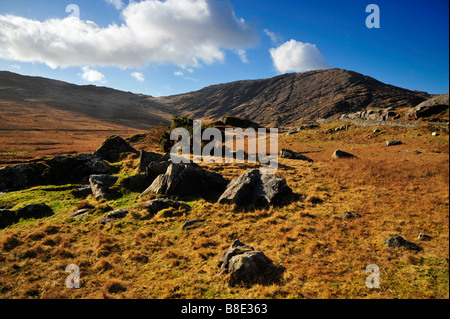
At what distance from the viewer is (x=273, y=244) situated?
10422 mm

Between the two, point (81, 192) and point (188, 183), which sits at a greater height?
point (188, 183)

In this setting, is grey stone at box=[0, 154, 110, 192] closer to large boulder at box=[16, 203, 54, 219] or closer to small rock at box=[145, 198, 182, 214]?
large boulder at box=[16, 203, 54, 219]

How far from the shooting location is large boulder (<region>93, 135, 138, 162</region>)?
101 feet

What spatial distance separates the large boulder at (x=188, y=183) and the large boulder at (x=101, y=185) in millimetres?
4160

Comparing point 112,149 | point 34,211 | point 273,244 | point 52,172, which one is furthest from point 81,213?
point 112,149

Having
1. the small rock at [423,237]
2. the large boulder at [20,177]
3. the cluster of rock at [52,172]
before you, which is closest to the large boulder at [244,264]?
the small rock at [423,237]

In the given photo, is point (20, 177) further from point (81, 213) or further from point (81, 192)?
point (81, 213)

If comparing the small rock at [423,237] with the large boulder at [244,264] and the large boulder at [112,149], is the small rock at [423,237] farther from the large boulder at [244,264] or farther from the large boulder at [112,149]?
the large boulder at [112,149]

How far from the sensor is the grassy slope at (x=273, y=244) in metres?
7.14

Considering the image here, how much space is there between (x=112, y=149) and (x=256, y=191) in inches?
1005

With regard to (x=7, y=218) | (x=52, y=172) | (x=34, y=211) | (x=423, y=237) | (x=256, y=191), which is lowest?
(x=7, y=218)

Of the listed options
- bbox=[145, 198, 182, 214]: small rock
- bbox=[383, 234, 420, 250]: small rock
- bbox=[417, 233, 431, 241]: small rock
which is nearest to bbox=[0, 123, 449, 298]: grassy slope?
bbox=[417, 233, 431, 241]: small rock

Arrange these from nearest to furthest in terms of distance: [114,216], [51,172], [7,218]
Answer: [7,218] → [114,216] → [51,172]

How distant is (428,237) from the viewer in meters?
8.73
